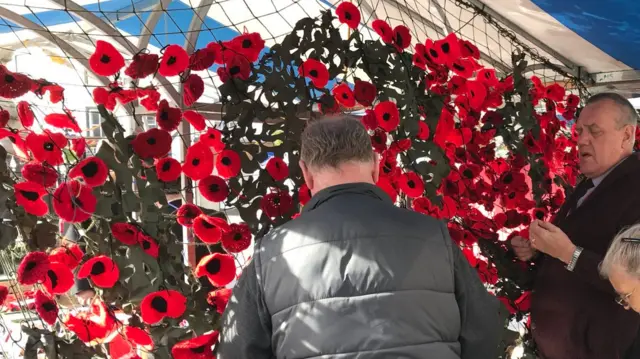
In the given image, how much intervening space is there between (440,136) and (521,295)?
75cm

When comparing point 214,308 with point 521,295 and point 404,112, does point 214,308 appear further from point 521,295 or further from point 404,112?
point 521,295

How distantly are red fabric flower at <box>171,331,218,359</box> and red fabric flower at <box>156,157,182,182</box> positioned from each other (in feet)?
1.10

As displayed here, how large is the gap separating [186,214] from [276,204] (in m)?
0.21

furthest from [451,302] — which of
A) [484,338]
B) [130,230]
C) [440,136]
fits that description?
[440,136]

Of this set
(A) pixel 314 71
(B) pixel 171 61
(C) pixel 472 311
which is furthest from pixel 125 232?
(C) pixel 472 311

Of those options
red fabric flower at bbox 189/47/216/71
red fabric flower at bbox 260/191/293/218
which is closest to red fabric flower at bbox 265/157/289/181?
red fabric flower at bbox 260/191/293/218

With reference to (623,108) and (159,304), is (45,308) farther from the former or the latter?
(623,108)

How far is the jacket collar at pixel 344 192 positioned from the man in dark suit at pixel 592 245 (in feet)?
2.71

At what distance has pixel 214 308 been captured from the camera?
129cm

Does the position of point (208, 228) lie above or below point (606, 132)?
below

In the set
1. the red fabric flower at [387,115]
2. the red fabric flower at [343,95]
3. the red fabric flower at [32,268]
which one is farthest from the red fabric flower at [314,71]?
the red fabric flower at [32,268]

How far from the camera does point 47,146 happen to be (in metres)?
1.18

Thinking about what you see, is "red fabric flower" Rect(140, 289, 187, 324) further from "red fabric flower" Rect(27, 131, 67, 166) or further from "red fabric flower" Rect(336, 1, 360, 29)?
"red fabric flower" Rect(336, 1, 360, 29)

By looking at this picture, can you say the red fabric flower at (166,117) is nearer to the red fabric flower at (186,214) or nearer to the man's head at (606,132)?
the red fabric flower at (186,214)
